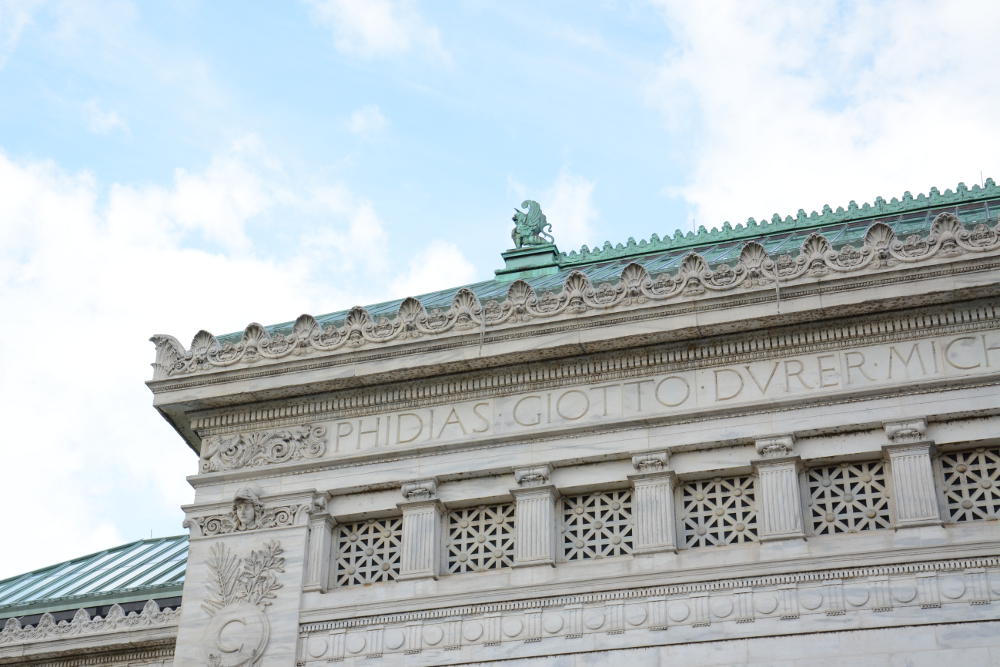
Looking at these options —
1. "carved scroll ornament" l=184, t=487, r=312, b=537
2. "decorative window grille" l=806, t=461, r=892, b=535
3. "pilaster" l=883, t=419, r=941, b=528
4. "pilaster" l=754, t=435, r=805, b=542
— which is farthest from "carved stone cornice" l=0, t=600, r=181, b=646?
"pilaster" l=883, t=419, r=941, b=528

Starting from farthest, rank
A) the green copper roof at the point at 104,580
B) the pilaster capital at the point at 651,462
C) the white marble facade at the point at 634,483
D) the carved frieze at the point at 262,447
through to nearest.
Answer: the green copper roof at the point at 104,580, the carved frieze at the point at 262,447, the pilaster capital at the point at 651,462, the white marble facade at the point at 634,483

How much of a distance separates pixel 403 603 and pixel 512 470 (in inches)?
90.2

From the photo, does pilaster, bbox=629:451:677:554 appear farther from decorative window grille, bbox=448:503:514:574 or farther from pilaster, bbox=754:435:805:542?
decorative window grille, bbox=448:503:514:574

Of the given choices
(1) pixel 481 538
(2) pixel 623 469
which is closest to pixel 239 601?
(1) pixel 481 538

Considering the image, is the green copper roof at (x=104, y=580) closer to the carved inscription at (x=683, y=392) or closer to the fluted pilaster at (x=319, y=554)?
the fluted pilaster at (x=319, y=554)

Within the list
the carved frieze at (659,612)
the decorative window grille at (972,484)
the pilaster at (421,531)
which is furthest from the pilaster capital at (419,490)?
the decorative window grille at (972,484)

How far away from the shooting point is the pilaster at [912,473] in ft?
66.3

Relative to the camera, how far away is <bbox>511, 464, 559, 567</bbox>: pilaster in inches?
853

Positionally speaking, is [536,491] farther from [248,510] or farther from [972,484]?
[972,484]

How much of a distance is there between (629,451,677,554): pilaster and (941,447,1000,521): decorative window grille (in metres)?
3.44

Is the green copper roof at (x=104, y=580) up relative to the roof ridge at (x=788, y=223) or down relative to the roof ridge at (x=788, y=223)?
down

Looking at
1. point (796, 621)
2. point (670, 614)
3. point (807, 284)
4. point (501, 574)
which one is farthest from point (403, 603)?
point (807, 284)

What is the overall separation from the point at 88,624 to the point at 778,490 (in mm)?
11534

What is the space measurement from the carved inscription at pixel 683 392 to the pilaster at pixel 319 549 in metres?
0.94
